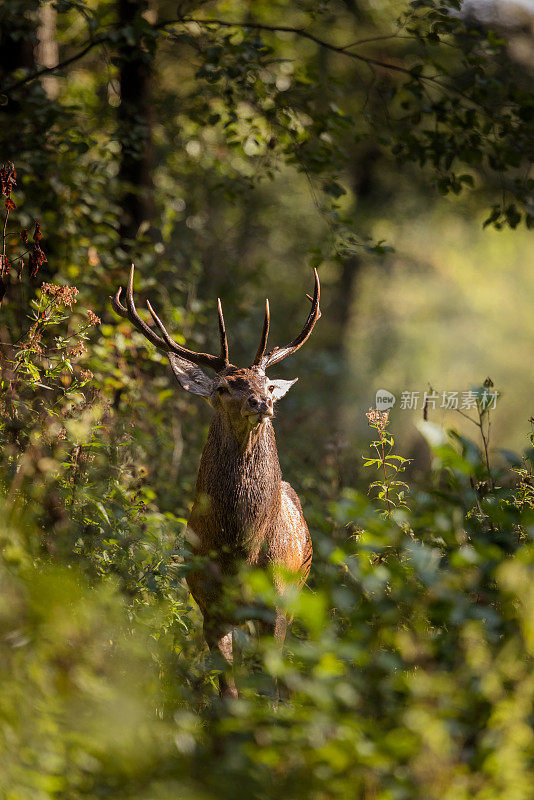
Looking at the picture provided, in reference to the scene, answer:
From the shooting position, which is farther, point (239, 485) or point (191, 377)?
point (191, 377)

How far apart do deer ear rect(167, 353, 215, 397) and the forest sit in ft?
0.05

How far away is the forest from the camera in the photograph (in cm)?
194

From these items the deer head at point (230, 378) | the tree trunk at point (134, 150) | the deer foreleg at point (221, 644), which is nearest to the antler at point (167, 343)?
the deer head at point (230, 378)

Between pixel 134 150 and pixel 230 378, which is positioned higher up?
pixel 230 378

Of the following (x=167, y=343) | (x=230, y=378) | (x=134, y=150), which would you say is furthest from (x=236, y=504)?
(x=134, y=150)

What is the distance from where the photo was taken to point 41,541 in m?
3.52

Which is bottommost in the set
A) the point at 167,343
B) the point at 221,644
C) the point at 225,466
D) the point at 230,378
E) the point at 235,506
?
the point at 221,644

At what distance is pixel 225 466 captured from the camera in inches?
177

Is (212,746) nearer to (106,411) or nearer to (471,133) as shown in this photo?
(106,411)

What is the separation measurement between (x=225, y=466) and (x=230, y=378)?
0.51 m

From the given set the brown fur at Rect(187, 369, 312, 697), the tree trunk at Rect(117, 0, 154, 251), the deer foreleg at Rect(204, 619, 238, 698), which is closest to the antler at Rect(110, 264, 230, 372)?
the brown fur at Rect(187, 369, 312, 697)

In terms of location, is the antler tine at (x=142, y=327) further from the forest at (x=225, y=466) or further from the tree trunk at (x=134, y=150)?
the tree trunk at (x=134, y=150)

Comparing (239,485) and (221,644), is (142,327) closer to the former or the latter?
(239,485)

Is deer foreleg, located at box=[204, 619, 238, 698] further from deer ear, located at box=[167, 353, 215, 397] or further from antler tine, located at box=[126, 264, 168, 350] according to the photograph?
antler tine, located at box=[126, 264, 168, 350]
